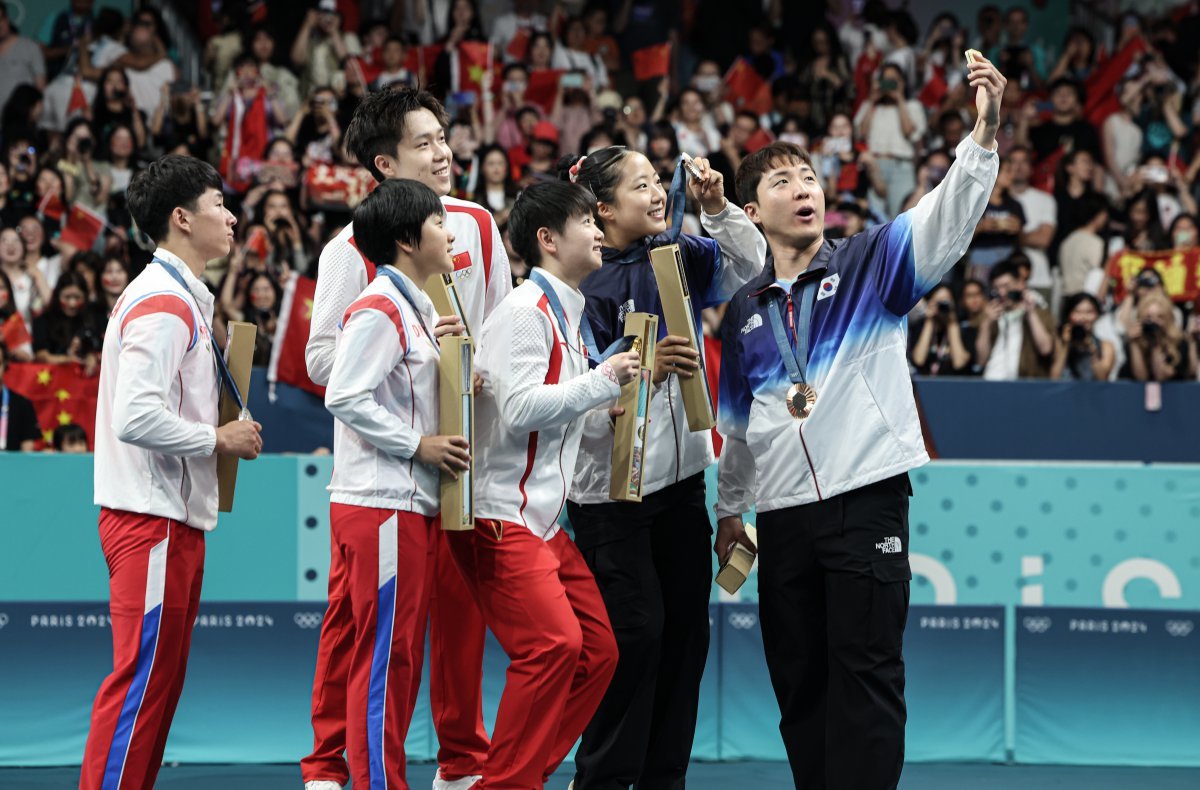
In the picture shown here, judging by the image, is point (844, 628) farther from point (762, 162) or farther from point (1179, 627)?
point (1179, 627)

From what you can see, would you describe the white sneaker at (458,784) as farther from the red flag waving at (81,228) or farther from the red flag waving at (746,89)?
the red flag waving at (746,89)

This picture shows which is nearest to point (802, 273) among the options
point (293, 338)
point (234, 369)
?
point (234, 369)

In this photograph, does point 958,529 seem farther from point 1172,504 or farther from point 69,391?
point 69,391

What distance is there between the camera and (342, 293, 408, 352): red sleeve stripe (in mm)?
4098

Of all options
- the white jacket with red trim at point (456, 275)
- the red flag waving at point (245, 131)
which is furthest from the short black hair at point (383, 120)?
the red flag waving at point (245, 131)

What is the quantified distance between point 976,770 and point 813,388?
2.75 metres

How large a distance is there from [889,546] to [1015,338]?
18.4 ft

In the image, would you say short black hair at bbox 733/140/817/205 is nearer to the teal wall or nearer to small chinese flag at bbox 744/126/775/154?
the teal wall

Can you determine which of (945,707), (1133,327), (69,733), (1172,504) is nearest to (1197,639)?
(1172,504)

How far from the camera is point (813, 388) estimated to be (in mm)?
4336

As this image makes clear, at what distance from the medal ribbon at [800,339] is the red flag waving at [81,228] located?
23.6 ft

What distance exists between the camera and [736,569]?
467 cm

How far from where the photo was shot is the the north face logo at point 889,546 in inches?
166

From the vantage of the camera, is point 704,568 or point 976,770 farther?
point 976,770
